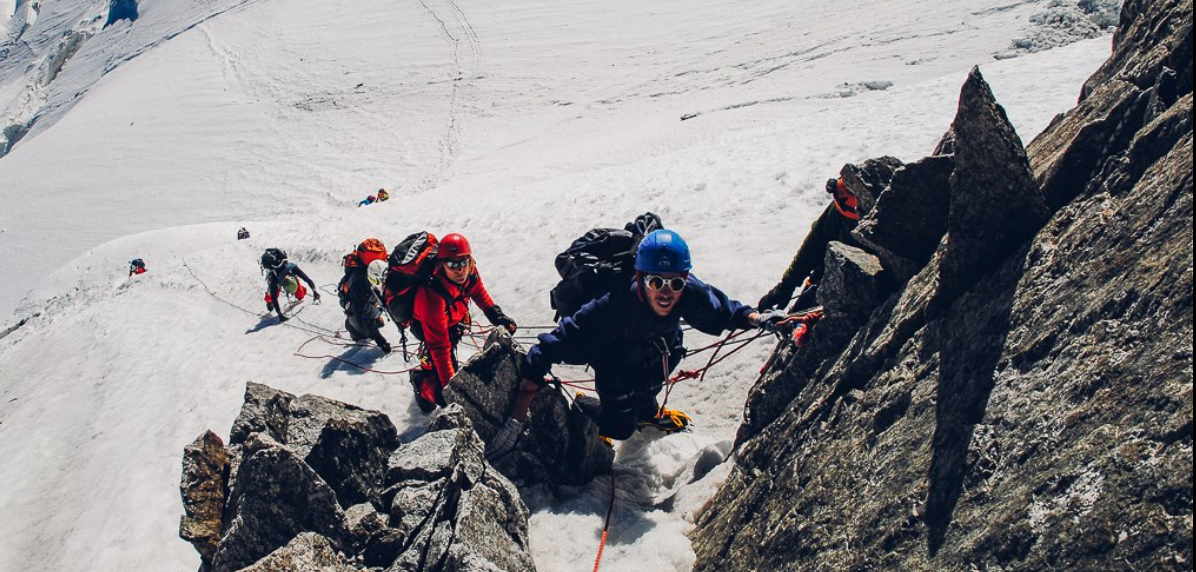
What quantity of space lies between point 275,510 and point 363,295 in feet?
25.8

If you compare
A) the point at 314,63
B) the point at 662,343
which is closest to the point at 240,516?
the point at 662,343

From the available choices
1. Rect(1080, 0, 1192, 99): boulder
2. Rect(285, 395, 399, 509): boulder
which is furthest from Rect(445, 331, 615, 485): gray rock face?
Rect(1080, 0, 1192, 99): boulder

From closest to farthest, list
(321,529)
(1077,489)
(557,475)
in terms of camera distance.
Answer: (1077,489) < (321,529) < (557,475)

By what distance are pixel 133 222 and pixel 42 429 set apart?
30087 mm

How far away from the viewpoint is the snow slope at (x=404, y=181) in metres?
9.66

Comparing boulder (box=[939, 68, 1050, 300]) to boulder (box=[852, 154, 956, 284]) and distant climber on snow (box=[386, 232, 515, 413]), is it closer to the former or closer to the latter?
boulder (box=[852, 154, 956, 284])

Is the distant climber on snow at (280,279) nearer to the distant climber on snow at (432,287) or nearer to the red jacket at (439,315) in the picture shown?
the distant climber on snow at (432,287)

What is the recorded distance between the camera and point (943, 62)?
77.1 feet

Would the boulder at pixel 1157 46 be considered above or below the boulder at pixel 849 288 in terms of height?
above

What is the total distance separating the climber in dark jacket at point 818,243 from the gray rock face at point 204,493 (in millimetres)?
5512

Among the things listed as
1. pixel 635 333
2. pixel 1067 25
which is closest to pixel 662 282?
pixel 635 333

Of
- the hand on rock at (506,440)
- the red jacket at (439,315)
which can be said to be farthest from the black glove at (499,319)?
the hand on rock at (506,440)

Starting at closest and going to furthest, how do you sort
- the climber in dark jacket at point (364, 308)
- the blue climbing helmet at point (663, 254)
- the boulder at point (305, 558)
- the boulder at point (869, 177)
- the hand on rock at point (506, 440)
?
the boulder at point (305, 558)
the blue climbing helmet at point (663, 254)
the hand on rock at point (506, 440)
the boulder at point (869, 177)
the climber in dark jacket at point (364, 308)

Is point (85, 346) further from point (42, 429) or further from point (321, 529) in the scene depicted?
point (321, 529)
